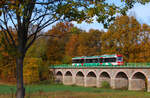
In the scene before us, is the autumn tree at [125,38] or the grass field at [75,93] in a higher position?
the autumn tree at [125,38]

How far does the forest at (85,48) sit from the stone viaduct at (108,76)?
9.91 ft

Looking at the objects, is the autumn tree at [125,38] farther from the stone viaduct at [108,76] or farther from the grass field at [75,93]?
the grass field at [75,93]

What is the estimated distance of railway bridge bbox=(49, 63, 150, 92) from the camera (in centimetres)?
3928

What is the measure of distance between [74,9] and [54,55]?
175 ft

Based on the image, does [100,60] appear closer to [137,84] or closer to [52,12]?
[137,84]

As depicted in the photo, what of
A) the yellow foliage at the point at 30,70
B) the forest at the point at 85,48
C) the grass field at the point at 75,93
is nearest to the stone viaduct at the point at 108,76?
the forest at the point at 85,48

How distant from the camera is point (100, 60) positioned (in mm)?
45844

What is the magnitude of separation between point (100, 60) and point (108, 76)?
13.9 feet

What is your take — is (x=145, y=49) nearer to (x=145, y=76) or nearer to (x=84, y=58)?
(x=145, y=76)

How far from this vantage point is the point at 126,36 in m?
44.3

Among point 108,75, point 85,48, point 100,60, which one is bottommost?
point 108,75

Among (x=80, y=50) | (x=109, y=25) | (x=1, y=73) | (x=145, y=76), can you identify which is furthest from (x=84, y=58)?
(x=109, y=25)

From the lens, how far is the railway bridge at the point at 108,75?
1547 inches

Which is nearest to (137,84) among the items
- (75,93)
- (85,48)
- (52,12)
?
(75,93)
